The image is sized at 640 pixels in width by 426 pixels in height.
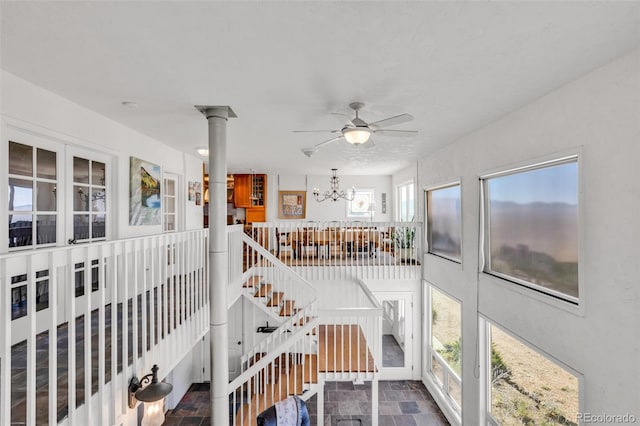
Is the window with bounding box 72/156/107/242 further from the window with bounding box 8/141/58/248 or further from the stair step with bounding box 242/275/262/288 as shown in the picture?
the stair step with bounding box 242/275/262/288

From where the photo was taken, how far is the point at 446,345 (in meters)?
5.14

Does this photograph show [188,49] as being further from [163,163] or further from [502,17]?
[163,163]

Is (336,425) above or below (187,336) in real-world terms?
below

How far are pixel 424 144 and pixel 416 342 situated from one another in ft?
13.3

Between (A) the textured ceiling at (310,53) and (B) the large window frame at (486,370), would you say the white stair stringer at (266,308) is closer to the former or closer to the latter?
(B) the large window frame at (486,370)

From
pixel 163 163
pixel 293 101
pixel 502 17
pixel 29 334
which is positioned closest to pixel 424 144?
pixel 293 101

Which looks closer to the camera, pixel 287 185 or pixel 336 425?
pixel 336 425

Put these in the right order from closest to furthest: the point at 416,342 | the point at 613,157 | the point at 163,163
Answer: the point at 613,157 < the point at 163,163 < the point at 416,342

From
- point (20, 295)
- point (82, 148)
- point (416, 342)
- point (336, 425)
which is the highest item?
point (82, 148)

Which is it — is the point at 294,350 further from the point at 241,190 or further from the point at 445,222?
the point at 241,190

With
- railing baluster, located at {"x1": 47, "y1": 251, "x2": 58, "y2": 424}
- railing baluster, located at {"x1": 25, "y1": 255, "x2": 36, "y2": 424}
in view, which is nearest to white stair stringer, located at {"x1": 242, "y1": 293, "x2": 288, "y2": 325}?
railing baluster, located at {"x1": 47, "y1": 251, "x2": 58, "y2": 424}

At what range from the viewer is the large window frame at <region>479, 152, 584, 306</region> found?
7.86ft

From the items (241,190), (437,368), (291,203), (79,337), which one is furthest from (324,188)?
(79,337)

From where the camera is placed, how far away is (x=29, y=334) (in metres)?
1.47
